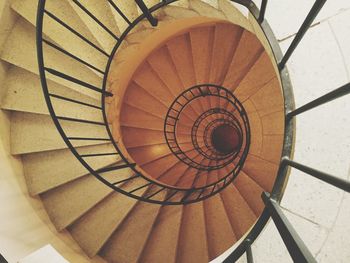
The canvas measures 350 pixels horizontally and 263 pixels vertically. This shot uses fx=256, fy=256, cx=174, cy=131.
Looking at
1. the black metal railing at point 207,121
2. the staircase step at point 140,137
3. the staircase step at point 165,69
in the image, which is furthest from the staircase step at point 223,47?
the staircase step at point 140,137

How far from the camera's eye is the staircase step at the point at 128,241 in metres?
4.14

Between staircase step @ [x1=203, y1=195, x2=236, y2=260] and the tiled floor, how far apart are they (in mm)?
2559

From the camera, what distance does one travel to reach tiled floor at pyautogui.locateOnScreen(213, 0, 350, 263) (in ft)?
4.98

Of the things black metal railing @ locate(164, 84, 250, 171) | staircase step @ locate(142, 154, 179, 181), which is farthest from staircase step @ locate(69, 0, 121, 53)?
staircase step @ locate(142, 154, 179, 181)

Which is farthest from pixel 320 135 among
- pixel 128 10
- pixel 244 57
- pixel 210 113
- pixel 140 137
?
pixel 210 113

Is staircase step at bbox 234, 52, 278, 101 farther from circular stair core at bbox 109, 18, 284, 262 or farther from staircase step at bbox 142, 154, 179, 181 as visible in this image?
staircase step at bbox 142, 154, 179, 181

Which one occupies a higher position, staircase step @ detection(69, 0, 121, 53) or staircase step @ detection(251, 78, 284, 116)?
staircase step @ detection(251, 78, 284, 116)

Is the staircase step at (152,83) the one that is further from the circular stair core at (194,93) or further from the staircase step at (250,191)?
the staircase step at (250,191)

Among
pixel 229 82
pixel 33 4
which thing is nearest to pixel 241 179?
pixel 229 82

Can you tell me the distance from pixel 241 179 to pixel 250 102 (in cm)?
149

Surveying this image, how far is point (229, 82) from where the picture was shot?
530 cm

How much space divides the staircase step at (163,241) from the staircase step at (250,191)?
1262mm

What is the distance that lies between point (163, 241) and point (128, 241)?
575 millimetres

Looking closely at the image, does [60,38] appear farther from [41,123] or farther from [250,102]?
[250,102]
